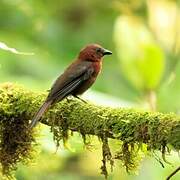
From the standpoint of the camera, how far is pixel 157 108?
5289mm

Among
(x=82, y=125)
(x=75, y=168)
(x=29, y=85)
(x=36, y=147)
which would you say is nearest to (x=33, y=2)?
(x=75, y=168)

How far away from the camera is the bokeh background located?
548 cm

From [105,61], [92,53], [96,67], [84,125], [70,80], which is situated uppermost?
[105,61]

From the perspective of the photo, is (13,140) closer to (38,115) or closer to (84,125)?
(38,115)

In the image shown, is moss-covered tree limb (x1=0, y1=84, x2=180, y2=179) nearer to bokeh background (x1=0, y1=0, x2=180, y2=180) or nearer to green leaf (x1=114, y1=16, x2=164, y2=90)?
bokeh background (x1=0, y1=0, x2=180, y2=180)

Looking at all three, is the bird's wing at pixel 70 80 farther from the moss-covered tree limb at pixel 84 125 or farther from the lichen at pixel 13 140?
the lichen at pixel 13 140

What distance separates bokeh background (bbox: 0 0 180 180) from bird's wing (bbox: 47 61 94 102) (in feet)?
0.49

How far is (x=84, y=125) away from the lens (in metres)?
4.50

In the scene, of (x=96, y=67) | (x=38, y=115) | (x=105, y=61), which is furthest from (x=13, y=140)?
(x=105, y=61)

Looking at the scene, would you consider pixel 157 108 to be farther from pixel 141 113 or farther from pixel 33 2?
pixel 33 2

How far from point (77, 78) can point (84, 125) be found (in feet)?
2.78

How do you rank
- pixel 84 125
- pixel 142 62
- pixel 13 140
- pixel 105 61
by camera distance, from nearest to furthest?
1. pixel 84 125
2. pixel 13 140
3. pixel 142 62
4. pixel 105 61

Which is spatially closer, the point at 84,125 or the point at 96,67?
the point at 84,125

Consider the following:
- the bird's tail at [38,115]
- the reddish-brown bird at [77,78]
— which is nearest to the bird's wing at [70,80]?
the reddish-brown bird at [77,78]
